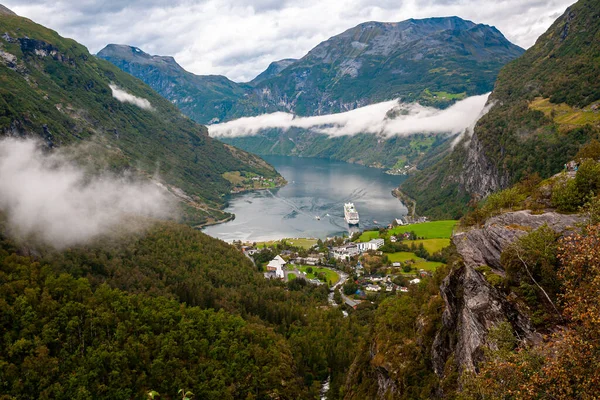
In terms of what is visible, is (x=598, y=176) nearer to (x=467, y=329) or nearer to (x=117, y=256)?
(x=467, y=329)

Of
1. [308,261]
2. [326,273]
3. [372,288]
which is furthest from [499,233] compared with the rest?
[308,261]

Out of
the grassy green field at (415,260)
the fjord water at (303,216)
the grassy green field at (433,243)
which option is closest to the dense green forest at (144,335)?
the grassy green field at (415,260)

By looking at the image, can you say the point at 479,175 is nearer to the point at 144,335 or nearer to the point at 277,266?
the point at 277,266

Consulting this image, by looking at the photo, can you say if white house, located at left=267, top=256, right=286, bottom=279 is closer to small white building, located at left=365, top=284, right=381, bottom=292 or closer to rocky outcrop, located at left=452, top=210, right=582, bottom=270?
small white building, located at left=365, top=284, right=381, bottom=292

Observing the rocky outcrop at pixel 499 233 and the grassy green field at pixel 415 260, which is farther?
the grassy green field at pixel 415 260

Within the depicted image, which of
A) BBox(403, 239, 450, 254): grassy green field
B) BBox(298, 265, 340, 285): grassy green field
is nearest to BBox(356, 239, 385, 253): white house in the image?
BBox(403, 239, 450, 254): grassy green field

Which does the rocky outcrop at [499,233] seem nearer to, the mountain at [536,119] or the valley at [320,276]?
the valley at [320,276]
